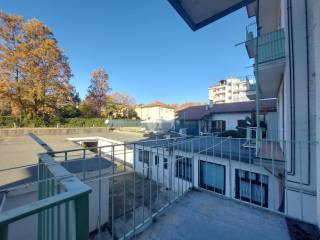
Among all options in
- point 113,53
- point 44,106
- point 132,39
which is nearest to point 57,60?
point 44,106

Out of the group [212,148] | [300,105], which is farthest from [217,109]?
[300,105]

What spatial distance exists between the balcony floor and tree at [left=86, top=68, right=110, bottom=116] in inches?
1054

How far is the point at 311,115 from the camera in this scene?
3.15 meters

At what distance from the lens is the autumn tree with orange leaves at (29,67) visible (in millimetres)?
16047

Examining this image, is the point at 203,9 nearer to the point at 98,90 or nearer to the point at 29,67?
the point at 29,67

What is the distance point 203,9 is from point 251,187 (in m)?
6.16

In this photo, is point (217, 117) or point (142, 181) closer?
point (142, 181)

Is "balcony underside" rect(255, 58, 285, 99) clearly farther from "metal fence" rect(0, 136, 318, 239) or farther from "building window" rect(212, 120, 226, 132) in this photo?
"building window" rect(212, 120, 226, 132)

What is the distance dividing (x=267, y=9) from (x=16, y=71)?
70.5 feet

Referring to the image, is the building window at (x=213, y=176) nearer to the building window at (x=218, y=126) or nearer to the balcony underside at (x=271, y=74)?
the balcony underside at (x=271, y=74)

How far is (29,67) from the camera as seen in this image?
16984 mm

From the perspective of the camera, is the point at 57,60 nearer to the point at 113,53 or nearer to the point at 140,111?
the point at 113,53

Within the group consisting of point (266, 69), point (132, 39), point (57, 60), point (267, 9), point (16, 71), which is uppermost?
point (132, 39)

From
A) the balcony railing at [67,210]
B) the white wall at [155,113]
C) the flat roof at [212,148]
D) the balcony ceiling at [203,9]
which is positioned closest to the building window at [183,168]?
the flat roof at [212,148]
